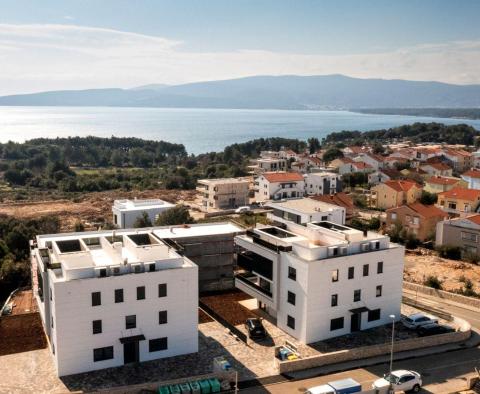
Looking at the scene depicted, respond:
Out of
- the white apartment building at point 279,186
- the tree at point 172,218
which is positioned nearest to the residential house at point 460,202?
the white apartment building at point 279,186

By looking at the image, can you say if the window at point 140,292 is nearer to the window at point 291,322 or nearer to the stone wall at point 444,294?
the window at point 291,322

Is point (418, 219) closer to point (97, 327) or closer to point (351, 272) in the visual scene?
point (351, 272)

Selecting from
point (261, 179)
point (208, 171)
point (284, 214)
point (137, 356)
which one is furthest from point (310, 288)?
point (208, 171)

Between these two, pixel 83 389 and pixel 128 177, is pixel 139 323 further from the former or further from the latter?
pixel 128 177

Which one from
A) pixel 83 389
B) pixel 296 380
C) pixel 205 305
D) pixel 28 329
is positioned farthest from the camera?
pixel 205 305

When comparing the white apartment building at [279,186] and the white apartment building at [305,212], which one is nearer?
the white apartment building at [305,212]

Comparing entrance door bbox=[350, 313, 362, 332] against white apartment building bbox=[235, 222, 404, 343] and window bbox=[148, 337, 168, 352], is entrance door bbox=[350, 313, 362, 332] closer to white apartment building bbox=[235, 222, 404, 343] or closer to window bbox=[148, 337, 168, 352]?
white apartment building bbox=[235, 222, 404, 343]
